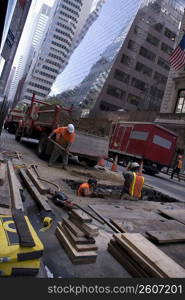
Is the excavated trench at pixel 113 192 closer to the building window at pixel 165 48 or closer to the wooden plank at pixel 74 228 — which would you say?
the wooden plank at pixel 74 228

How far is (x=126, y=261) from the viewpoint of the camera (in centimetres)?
338

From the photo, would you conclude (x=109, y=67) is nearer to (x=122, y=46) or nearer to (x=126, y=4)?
(x=122, y=46)

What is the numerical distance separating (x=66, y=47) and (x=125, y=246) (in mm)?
177762

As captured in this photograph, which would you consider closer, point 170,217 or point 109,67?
point 170,217

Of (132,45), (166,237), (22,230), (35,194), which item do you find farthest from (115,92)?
(22,230)

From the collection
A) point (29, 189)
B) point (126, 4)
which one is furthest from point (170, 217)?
point (126, 4)

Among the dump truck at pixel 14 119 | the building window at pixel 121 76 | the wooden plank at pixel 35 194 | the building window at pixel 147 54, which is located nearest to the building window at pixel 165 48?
the building window at pixel 147 54

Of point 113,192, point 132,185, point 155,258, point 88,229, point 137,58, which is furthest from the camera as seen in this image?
point 137,58

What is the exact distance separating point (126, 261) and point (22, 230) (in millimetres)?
1392

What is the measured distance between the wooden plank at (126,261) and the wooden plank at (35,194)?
1.45 metres

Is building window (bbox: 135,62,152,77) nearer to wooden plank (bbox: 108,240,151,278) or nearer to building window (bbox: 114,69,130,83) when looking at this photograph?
building window (bbox: 114,69,130,83)

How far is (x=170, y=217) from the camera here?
5980 mm

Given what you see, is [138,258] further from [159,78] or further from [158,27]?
[158,27]

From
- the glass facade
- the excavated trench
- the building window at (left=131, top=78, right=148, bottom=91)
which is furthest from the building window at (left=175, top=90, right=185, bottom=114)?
the building window at (left=131, top=78, right=148, bottom=91)
